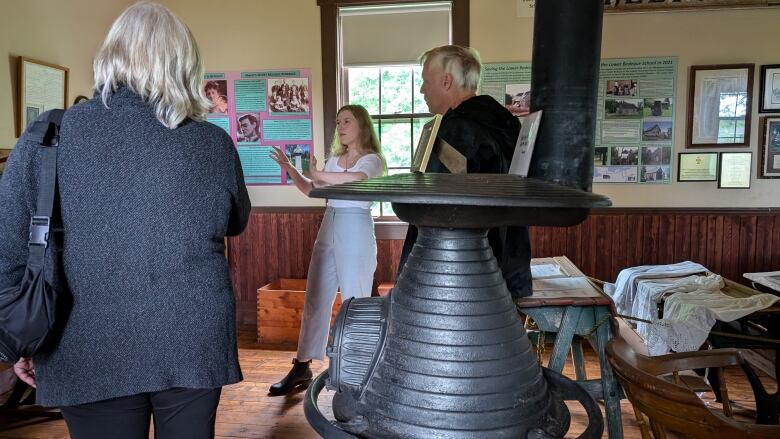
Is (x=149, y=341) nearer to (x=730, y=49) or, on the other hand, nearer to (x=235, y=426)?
(x=235, y=426)

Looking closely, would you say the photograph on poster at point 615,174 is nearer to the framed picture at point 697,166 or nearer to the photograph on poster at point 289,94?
the framed picture at point 697,166

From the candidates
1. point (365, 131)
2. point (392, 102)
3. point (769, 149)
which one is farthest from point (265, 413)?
point (769, 149)

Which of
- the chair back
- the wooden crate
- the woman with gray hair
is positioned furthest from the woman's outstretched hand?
the wooden crate

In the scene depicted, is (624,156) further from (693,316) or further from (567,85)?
(567,85)

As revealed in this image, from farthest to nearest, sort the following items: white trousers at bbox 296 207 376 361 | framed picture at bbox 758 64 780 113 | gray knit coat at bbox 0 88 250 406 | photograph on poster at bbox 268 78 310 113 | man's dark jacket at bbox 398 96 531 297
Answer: photograph on poster at bbox 268 78 310 113, framed picture at bbox 758 64 780 113, white trousers at bbox 296 207 376 361, man's dark jacket at bbox 398 96 531 297, gray knit coat at bbox 0 88 250 406

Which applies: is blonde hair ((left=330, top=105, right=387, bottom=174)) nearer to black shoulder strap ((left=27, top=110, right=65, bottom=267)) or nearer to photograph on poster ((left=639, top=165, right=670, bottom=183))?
photograph on poster ((left=639, top=165, right=670, bottom=183))

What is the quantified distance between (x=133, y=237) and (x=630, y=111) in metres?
3.44

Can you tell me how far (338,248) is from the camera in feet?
9.66

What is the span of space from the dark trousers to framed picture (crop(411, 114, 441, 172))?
0.76m

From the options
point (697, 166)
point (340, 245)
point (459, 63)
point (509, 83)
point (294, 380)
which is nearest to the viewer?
point (459, 63)

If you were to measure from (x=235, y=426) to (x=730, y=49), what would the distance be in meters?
3.74

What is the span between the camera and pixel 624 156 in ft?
12.4

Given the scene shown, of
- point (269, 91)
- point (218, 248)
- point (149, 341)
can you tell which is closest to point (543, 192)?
point (218, 248)

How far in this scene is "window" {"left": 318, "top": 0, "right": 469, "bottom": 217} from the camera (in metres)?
3.87
